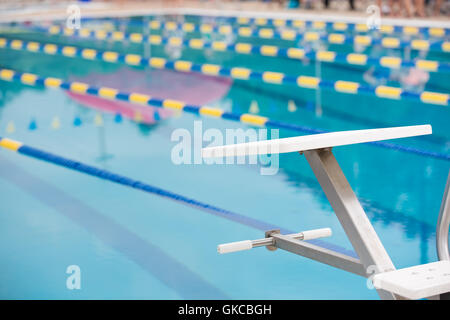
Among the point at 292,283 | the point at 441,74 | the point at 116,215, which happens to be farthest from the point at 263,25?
the point at 292,283

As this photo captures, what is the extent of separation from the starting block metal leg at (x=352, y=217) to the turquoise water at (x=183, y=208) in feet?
2.04

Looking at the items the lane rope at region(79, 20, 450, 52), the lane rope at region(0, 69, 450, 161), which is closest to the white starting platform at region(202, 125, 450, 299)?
the lane rope at region(0, 69, 450, 161)

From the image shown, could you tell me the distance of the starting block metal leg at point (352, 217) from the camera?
204 centimetres

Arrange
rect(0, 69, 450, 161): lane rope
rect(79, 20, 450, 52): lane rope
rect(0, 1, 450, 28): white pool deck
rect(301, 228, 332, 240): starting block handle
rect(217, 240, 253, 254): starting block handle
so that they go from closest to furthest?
rect(217, 240, 253, 254): starting block handle, rect(301, 228, 332, 240): starting block handle, rect(0, 69, 450, 161): lane rope, rect(79, 20, 450, 52): lane rope, rect(0, 1, 450, 28): white pool deck

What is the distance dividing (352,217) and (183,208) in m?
1.66

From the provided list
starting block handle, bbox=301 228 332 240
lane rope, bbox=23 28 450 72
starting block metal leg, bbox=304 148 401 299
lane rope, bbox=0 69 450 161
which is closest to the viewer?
starting block metal leg, bbox=304 148 401 299

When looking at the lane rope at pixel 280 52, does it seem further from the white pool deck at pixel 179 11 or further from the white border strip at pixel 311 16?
the white pool deck at pixel 179 11

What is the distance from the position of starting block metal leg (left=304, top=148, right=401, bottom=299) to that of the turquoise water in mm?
623

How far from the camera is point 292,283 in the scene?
9.04 feet

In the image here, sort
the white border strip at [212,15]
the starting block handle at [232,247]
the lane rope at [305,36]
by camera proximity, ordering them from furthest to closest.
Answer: the white border strip at [212,15]
the lane rope at [305,36]
the starting block handle at [232,247]

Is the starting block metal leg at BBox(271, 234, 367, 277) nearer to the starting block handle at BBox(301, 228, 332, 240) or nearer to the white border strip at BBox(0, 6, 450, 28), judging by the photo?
the starting block handle at BBox(301, 228, 332, 240)

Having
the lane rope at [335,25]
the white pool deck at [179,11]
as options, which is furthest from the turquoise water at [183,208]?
the white pool deck at [179,11]

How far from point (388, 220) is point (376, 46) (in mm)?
5489

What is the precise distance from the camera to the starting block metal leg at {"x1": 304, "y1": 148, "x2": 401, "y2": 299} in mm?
2043
